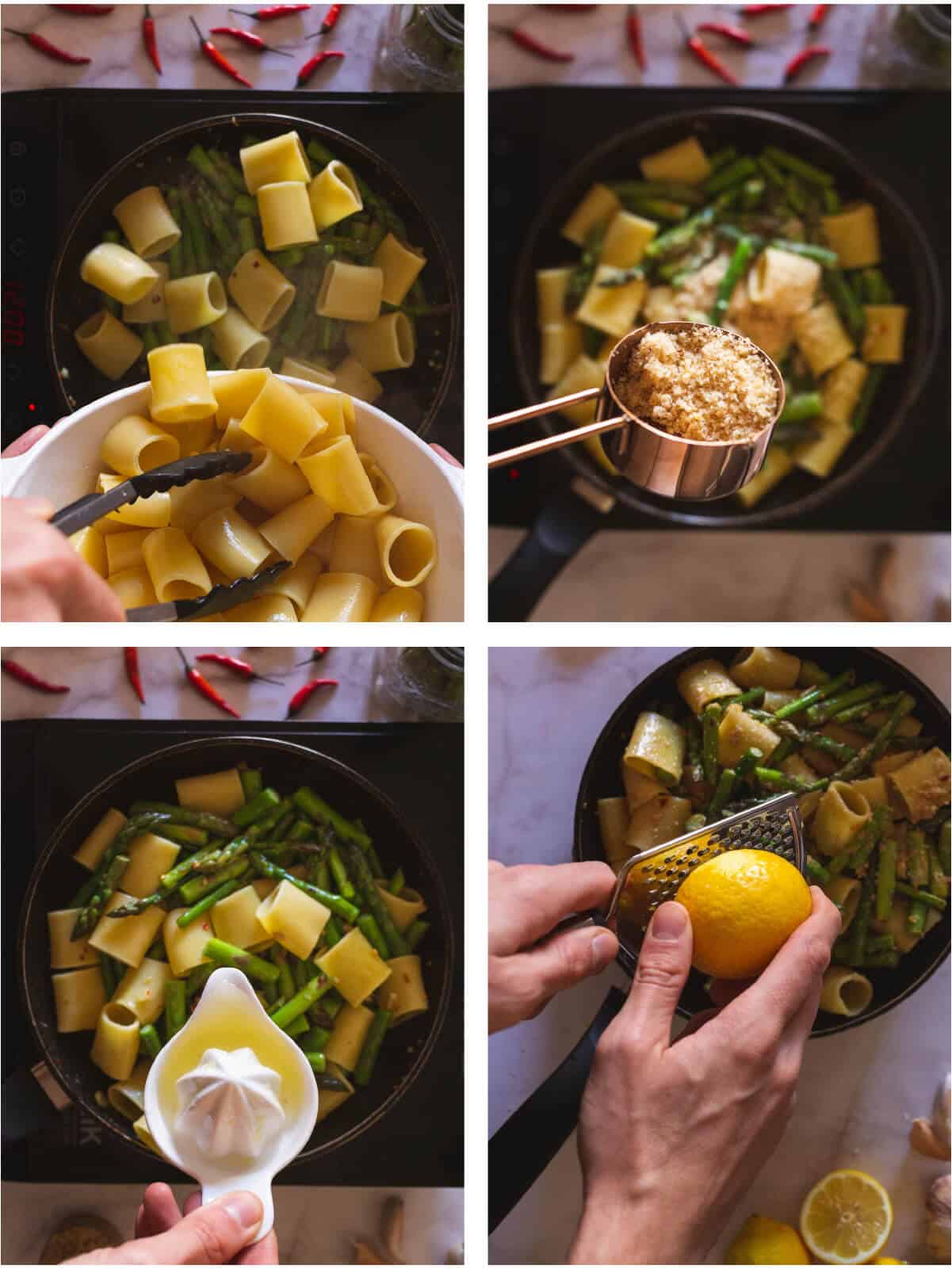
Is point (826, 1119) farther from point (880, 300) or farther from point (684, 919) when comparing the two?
point (880, 300)

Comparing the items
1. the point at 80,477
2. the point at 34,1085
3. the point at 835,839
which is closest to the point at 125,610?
the point at 80,477

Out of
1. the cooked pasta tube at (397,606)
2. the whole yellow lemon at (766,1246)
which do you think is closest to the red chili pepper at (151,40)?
the cooked pasta tube at (397,606)

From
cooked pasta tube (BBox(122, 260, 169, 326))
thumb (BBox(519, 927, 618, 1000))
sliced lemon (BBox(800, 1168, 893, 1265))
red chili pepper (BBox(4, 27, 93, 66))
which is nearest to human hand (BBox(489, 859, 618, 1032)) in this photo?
thumb (BBox(519, 927, 618, 1000))

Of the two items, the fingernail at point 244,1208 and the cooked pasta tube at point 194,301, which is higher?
the cooked pasta tube at point 194,301

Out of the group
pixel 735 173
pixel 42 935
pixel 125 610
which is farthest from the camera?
pixel 735 173

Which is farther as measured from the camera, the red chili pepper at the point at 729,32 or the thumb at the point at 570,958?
the red chili pepper at the point at 729,32

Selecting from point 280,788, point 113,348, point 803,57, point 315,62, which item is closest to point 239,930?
point 280,788

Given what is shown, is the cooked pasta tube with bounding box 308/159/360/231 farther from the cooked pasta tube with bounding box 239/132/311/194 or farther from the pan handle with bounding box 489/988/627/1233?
the pan handle with bounding box 489/988/627/1233

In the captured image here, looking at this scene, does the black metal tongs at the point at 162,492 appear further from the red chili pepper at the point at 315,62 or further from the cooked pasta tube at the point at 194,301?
the red chili pepper at the point at 315,62
